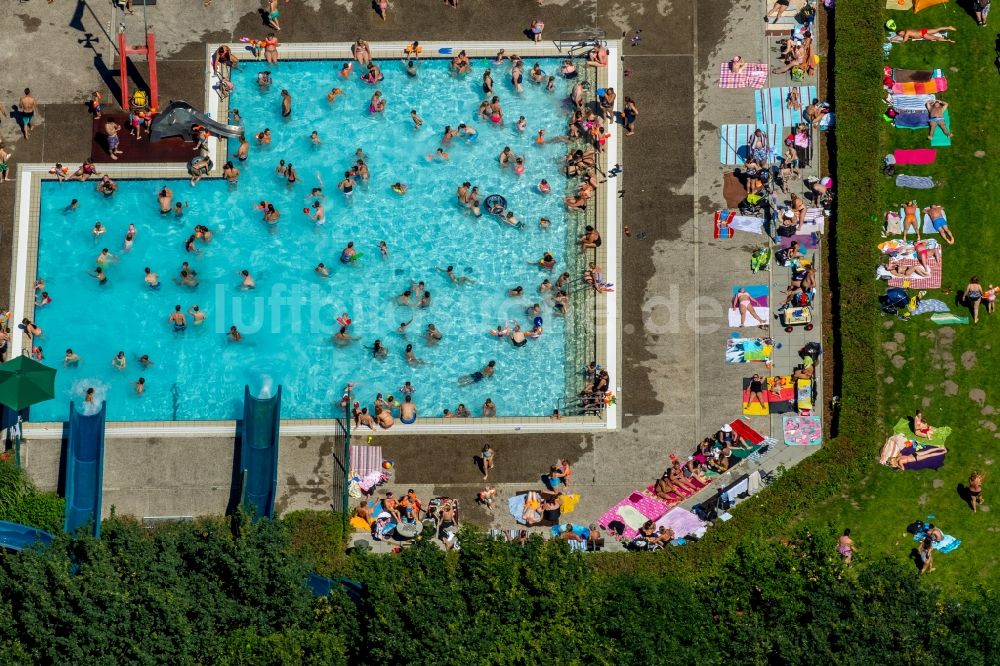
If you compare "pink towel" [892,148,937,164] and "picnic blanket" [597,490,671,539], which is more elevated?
"pink towel" [892,148,937,164]

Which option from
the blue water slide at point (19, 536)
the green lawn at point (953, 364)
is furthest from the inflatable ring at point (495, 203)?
the blue water slide at point (19, 536)

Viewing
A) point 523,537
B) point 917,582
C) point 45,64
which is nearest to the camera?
point 917,582

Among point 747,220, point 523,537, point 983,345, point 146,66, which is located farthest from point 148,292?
point 983,345

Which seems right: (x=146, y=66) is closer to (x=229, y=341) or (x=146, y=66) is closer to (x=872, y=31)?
(x=229, y=341)

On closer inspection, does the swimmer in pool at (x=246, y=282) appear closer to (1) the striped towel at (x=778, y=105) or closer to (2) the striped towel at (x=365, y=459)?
(2) the striped towel at (x=365, y=459)

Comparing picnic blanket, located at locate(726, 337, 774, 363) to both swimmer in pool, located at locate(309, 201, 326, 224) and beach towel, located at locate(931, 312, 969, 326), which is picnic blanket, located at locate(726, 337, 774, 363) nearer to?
beach towel, located at locate(931, 312, 969, 326)

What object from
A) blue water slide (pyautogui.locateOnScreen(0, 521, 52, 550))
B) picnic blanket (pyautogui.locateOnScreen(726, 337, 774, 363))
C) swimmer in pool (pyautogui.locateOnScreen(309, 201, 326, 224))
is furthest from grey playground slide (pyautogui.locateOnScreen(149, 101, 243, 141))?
picnic blanket (pyautogui.locateOnScreen(726, 337, 774, 363))
